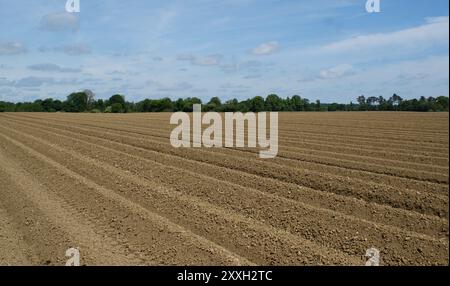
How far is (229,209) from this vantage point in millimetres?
7090

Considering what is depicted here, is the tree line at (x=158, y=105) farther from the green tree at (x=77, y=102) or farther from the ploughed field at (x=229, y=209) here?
the ploughed field at (x=229, y=209)

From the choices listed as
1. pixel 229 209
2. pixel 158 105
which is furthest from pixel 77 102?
pixel 229 209

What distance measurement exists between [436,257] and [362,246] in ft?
2.74

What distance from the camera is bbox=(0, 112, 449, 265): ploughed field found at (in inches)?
212

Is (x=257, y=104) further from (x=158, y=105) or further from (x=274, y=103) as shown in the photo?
(x=158, y=105)

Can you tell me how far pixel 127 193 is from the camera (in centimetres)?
825

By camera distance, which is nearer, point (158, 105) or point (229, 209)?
point (229, 209)

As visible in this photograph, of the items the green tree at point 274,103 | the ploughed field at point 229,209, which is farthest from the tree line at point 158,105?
the ploughed field at point 229,209

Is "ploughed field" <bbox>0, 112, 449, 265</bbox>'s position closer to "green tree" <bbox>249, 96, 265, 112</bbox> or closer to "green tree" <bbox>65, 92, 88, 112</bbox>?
"green tree" <bbox>249, 96, 265, 112</bbox>

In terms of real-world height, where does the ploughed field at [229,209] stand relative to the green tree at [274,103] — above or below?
below

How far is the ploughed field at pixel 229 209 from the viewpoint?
5.39m

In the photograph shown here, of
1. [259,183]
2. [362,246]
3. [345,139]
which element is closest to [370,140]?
[345,139]

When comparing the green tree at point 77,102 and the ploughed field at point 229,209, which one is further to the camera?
the green tree at point 77,102

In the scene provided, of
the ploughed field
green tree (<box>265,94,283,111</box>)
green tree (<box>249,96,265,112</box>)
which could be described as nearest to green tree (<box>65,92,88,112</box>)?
green tree (<box>249,96,265,112</box>)
